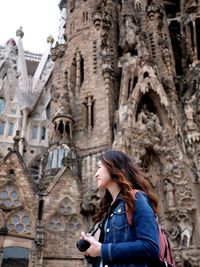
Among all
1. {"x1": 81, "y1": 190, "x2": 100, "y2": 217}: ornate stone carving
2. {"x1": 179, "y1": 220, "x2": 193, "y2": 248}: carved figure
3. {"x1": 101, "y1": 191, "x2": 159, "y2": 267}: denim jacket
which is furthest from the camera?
{"x1": 81, "y1": 190, "x2": 100, "y2": 217}: ornate stone carving

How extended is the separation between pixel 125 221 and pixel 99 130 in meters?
12.3

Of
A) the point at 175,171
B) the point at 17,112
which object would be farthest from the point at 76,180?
the point at 17,112

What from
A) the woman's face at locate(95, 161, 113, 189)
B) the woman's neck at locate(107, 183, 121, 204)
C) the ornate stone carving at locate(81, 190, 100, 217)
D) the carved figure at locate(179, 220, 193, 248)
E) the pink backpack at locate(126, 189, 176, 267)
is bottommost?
the pink backpack at locate(126, 189, 176, 267)

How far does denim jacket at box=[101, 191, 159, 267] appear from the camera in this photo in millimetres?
1525

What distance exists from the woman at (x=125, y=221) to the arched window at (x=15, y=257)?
9.72 metres

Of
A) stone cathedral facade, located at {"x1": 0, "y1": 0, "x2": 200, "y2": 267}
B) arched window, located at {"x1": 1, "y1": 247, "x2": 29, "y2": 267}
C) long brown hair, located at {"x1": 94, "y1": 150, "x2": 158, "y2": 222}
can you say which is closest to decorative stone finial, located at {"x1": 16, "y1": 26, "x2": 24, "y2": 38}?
stone cathedral facade, located at {"x1": 0, "y1": 0, "x2": 200, "y2": 267}

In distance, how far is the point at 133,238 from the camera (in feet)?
5.27

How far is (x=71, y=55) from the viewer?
16844 mm

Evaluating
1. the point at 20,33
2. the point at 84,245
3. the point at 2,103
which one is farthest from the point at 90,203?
the point at 20,33

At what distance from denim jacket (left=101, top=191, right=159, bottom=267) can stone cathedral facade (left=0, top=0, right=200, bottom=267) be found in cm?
973

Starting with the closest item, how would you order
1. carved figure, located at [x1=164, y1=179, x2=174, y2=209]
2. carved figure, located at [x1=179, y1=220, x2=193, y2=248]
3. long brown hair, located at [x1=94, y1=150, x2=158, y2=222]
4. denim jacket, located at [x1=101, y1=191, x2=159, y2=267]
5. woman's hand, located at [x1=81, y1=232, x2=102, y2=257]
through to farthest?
denim jacket, located at [x1=101, y1=191, x2=159, y2=267]
woman's hand, located at [x1=81, y1=232, x2=102, y2=257]
long brown hair, located at [x1=94, y1=150, x2=158, y2=222]
carved figure, located at [x1=179, y1=220, x2=193, y2=248]
carved figure, located at [x1=164, y1=179, x2=174, y2=209]

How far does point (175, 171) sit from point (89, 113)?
4.40m

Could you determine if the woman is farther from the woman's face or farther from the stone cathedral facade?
the stone cathedral facade

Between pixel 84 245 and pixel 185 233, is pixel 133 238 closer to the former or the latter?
pixel 84 245
